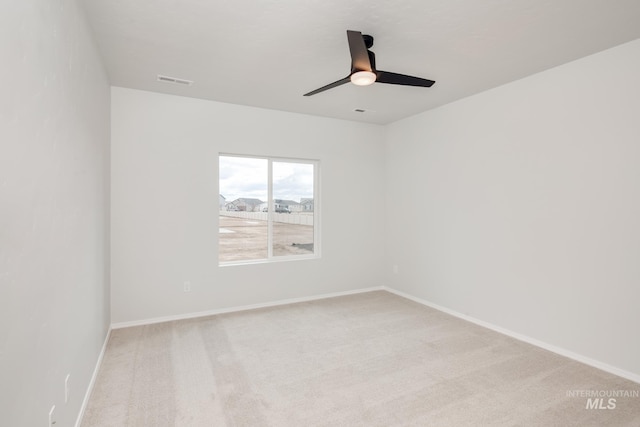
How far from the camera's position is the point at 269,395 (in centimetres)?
237

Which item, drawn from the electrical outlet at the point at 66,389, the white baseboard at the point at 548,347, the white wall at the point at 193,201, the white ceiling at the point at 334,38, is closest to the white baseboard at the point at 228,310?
the white wall at the point at 193,201

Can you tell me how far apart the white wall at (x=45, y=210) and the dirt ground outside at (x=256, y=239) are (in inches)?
73.8

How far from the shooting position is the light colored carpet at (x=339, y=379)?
7.02 feet

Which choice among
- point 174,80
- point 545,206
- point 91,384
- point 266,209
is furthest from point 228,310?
point 545,206

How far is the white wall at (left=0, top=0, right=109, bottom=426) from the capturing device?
43.6 inches

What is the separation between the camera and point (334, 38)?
8.36 ft

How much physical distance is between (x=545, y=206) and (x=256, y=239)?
339 cm

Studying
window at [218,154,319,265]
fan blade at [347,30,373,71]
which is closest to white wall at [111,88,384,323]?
window at [218,154,319,265]

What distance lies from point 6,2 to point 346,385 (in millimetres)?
2752

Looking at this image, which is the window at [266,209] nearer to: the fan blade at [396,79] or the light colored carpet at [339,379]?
the light colored carpet at [339,379]

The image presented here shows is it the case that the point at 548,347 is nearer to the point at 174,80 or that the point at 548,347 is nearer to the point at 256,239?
the point at 256,239

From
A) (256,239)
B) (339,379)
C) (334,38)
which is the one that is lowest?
(339,379)

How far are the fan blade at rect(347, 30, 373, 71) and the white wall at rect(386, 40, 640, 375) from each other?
6.84 feet

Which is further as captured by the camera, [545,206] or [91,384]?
[545,206]
